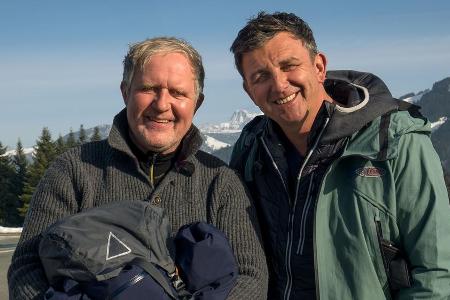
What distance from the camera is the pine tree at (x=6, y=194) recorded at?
48719 millimetres

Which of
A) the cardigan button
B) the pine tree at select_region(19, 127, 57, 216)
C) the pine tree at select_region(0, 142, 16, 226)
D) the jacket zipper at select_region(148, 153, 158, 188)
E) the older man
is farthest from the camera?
the pine tree at select_region(0, 142, 16, 226)

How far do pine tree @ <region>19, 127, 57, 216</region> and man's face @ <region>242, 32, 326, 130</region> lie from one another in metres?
46.7

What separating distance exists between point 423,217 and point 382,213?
22 cm

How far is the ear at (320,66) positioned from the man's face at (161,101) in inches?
38.0

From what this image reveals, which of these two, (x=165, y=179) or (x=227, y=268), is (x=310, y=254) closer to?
(x=227, y=268)

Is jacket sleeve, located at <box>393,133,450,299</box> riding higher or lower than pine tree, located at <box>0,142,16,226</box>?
higher

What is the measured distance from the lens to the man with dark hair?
3.01 m

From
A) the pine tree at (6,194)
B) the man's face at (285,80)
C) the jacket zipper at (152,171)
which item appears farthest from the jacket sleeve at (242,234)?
the pine tree at (6,194)

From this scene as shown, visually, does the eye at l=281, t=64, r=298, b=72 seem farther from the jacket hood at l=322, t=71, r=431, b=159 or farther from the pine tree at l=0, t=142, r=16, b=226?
the pine tree at l=0, t=142, r=16, b=226

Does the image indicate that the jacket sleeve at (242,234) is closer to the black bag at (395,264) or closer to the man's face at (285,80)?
the man's face at (285,80)

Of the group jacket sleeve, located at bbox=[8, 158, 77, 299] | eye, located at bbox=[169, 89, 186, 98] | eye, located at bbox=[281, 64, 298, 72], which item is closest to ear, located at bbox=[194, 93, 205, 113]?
eye, located at bbox=[169, 89, 186, 98]

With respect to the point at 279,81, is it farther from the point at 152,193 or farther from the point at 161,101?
the point at 152,193

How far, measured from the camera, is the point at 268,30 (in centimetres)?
Result: 362

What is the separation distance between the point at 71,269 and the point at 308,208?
1603 mm
